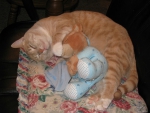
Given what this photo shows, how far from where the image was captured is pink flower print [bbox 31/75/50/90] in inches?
38.6

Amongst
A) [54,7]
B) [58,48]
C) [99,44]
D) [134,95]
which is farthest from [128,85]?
[54,7]

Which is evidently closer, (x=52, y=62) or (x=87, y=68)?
(x=87, y=68)

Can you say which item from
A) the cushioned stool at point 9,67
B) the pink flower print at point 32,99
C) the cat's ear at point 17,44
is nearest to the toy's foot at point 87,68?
the pink flower print at point 32,99

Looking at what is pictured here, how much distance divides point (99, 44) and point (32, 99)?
1.55ft

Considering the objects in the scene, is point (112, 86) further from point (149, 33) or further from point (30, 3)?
point (30, 3)

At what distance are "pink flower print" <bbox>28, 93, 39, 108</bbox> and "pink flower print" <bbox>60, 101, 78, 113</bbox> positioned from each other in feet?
0.41

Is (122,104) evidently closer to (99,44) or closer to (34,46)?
(99,44)

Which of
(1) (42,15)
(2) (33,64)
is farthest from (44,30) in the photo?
(1) (42,15)

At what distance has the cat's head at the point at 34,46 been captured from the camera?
1142 millimetres

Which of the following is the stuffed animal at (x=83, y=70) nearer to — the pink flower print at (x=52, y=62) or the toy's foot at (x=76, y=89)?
the toy's foot at (x=76, y=89)

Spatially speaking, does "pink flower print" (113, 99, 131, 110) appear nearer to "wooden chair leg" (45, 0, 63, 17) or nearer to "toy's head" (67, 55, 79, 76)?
"toy's head" (67, 55, 79, 76)

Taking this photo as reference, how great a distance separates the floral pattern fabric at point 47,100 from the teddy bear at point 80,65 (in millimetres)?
49

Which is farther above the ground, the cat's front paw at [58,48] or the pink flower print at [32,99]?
the cat's front paw at [58,48]

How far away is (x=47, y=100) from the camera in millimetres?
927
